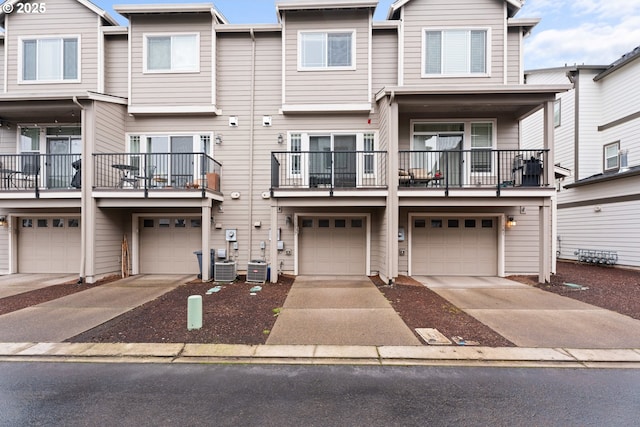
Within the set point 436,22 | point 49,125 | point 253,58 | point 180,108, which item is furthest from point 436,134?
point 49,125

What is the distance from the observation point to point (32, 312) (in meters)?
6.07

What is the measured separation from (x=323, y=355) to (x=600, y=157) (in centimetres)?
1588

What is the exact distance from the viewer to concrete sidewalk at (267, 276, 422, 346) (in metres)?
4.77

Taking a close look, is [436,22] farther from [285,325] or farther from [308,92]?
[285,325]

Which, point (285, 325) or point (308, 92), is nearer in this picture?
point (285, 325)

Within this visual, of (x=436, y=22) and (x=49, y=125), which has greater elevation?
(x=436, y=22)

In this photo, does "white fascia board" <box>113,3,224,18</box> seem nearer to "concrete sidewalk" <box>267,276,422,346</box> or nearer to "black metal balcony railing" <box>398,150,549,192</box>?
"black metal balcony railing" <box>398,150,549,192</box>

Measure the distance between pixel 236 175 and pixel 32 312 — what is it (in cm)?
590

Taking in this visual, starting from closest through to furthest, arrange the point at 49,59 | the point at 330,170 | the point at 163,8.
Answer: the point at 330,170
the point at 163,8
the point at 49,59

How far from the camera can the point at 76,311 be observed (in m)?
6.16

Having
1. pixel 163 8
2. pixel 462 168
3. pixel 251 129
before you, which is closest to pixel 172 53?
pixel 163 8

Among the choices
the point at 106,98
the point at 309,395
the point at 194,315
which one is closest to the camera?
the point at 309,395

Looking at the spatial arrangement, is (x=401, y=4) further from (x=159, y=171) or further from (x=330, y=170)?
(x=159, y=171)

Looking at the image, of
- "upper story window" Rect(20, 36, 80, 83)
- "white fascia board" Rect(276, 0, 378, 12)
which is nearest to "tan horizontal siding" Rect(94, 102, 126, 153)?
"upper story window" Rect(20, 36, 80, 83)
